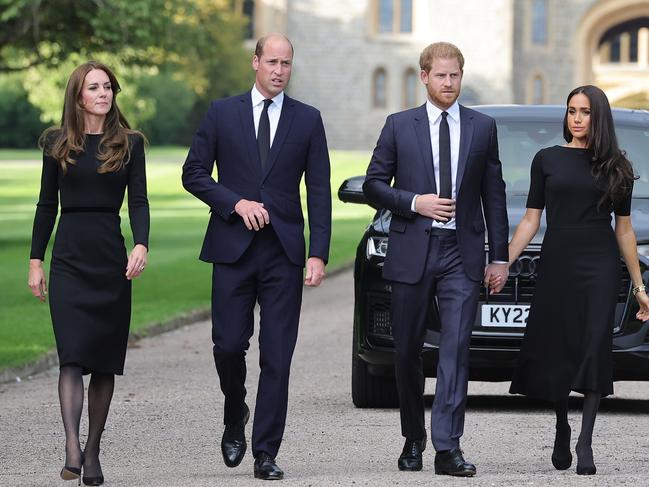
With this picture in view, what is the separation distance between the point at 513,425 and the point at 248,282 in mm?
2240

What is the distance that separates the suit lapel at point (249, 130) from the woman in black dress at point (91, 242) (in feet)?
1.45

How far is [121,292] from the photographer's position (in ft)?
23.3

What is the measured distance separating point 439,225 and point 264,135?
0.85m

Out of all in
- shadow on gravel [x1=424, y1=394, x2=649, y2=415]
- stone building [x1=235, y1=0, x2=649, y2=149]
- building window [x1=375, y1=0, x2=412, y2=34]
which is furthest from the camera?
building window [x1=375, y1=0, x2=412, y2=34]

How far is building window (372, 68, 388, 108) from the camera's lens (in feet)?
273

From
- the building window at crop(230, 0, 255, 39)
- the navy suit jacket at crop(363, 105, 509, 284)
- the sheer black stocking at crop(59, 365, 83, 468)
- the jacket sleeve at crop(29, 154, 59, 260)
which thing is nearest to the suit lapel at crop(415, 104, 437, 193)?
the navy suit jacket at crop(363, 105, 509, 284)

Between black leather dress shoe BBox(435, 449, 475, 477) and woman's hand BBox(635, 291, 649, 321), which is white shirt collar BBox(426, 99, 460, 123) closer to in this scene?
woman's hand BBox(635, 291, 649, 321)

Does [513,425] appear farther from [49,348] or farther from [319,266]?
[49,348]

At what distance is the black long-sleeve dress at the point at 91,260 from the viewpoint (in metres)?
7.00

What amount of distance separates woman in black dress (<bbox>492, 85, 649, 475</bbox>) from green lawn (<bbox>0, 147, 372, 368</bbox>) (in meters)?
5.92

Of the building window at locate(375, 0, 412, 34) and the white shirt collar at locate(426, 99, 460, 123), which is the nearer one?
the white shirt collar at locate(426, 99, 460, 123)

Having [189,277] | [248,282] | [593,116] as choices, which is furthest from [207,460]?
[189,277]

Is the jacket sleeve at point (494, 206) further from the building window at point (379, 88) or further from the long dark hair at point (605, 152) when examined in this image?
the building window at point (379, 88)

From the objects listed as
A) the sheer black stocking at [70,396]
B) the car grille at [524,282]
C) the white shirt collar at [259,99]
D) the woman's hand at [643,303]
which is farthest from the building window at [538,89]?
the sheer black stocking at [70,396]
